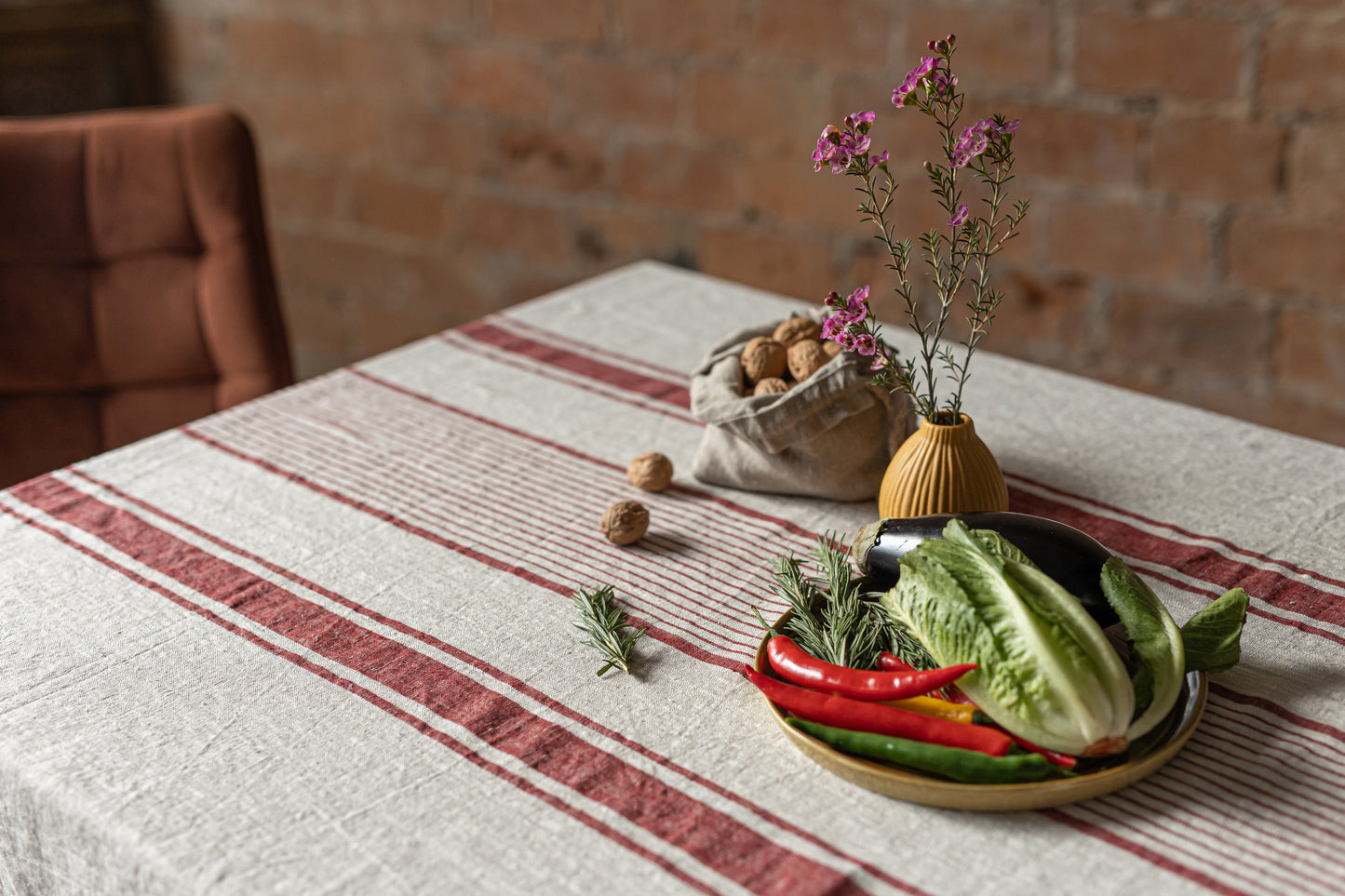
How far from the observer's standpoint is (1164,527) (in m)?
1.08

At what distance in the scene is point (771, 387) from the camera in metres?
1.12

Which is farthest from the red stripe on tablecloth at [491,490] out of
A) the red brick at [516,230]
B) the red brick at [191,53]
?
the red brick at [191,53]

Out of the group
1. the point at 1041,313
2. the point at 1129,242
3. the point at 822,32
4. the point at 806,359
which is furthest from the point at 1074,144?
the point at 806,359

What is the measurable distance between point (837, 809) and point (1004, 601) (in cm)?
17

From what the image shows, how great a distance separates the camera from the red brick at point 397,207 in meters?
2.98

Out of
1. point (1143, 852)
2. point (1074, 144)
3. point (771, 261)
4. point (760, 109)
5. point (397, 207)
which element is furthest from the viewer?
point (397, 207)

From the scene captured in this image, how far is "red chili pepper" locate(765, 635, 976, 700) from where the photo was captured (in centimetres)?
78

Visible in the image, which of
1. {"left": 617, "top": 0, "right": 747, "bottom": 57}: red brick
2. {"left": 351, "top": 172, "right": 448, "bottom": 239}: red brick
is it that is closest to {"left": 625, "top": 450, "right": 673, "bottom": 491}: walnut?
{"left": 617, "top": 0, "right": 747, "bottom": 57}: red brick

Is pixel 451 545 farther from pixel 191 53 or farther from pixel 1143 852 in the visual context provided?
pixel 191 53

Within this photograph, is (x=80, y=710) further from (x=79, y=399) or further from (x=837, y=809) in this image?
(x=79, y=399)

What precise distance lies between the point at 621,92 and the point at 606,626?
1.87 meters

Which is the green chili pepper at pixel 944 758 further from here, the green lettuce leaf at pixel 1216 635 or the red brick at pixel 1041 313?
the red brick at pixel 1041 313

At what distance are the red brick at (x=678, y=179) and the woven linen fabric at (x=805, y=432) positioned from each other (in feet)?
4.74

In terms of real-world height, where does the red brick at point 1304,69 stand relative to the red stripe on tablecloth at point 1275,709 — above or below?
above
